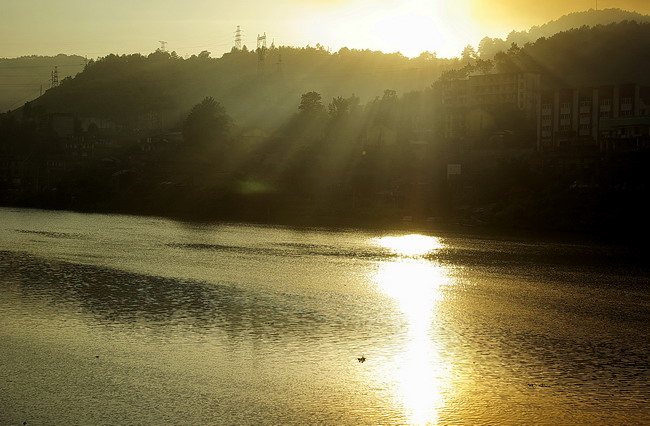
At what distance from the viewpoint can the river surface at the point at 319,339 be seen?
14.6 metres

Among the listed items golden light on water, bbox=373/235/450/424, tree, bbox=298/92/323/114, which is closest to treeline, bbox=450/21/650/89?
tree, bbox=298/92/323/114

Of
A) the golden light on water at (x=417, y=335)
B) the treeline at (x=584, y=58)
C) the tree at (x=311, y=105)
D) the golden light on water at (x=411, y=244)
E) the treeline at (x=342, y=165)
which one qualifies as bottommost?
the golden light on water at (x=417, y=335)

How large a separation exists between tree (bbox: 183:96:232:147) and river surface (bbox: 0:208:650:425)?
190 feet

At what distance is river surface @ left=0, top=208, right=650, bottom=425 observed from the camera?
14633mm

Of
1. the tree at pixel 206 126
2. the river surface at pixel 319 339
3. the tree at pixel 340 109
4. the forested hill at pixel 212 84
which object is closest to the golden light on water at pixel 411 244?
the river surface at pixel 319 339

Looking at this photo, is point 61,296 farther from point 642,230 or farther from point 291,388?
point 642,230

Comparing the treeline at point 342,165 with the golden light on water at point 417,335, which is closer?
the golden light on water at point 417,335

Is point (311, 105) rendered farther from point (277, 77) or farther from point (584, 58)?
point (277, 77)

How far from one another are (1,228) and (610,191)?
47706mm

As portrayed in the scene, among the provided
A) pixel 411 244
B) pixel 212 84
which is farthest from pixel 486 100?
pixel 212 84

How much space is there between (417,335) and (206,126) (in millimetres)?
80671

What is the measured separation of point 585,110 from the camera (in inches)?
3221

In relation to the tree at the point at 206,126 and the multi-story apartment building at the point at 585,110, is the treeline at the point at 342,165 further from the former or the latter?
the multi-story apartment building at the point at 585,110

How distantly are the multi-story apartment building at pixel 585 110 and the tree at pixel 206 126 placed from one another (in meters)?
40.4
